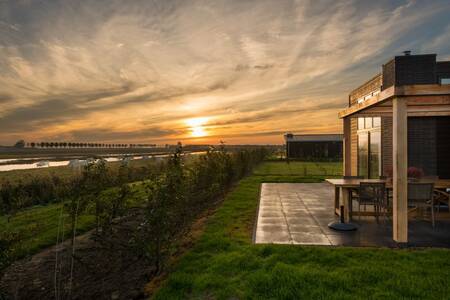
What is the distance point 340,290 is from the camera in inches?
128

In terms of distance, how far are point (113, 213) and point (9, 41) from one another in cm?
688

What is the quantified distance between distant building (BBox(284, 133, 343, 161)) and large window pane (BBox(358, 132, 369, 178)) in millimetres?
24480

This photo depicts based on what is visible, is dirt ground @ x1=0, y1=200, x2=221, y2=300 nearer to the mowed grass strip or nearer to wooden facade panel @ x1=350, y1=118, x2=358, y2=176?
wooden facade panel @ x1=350, y1=118, x2=358, y2=176

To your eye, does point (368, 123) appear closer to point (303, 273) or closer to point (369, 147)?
point (369, 147)

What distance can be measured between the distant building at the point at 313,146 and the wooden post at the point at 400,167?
32.1 m

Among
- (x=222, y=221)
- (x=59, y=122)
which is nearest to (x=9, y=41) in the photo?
(x=222, y=221)

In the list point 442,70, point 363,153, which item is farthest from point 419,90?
point 363,153

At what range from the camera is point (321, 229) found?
18.9 feet

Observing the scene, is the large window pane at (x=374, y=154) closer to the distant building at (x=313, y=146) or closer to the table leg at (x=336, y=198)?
the table leg at (x=336, y=198)

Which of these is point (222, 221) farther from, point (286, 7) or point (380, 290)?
point (286, 7)

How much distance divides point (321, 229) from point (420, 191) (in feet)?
7.12

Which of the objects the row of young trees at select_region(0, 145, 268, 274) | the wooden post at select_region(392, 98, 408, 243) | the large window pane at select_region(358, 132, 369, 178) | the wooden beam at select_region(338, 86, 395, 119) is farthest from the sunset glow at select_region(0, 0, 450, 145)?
the wooden post at select_region(392, 98, 408, 243)

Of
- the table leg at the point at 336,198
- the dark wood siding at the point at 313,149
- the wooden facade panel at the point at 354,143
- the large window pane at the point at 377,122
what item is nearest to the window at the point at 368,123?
the large window pane at the point at 377,122

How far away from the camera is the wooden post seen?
4.53 meters
